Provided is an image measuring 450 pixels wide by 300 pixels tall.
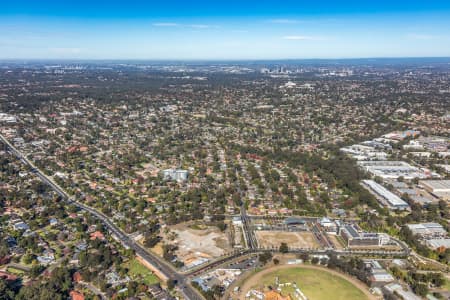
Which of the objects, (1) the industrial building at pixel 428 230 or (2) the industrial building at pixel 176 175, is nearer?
(1) the industrial building at pixel 428 230

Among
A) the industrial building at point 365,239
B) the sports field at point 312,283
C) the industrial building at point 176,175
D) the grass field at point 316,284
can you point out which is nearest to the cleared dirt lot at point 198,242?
the sports field at point 312,283

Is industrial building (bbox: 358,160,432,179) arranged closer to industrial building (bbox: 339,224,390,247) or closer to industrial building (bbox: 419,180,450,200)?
industrial building (bbox: 419,180,450,200)

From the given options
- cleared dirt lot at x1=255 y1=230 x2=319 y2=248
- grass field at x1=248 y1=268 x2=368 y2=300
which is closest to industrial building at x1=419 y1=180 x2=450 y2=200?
cleared dirt lot at x1=255 y1=230 x2=319 y2=248

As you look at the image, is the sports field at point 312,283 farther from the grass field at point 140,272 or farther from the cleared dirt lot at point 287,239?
the grass field at point 140,272

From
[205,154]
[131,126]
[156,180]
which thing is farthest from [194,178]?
[131,126]

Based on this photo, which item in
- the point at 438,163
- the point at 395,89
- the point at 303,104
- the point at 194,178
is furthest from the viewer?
the point at 395,89

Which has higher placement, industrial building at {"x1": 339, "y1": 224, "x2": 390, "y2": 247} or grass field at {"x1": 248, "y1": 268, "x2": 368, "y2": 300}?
industrial building at {"x1": 339, "y1": 224, "x2": 390, "y2": 247}

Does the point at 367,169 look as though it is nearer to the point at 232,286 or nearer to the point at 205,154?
the point at 205,154

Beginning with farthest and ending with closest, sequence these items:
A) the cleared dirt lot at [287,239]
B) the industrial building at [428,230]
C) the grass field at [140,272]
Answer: the industrial building at [428,230]
the cleared dirt lot at [287,239]
the grass field at [140,272]
